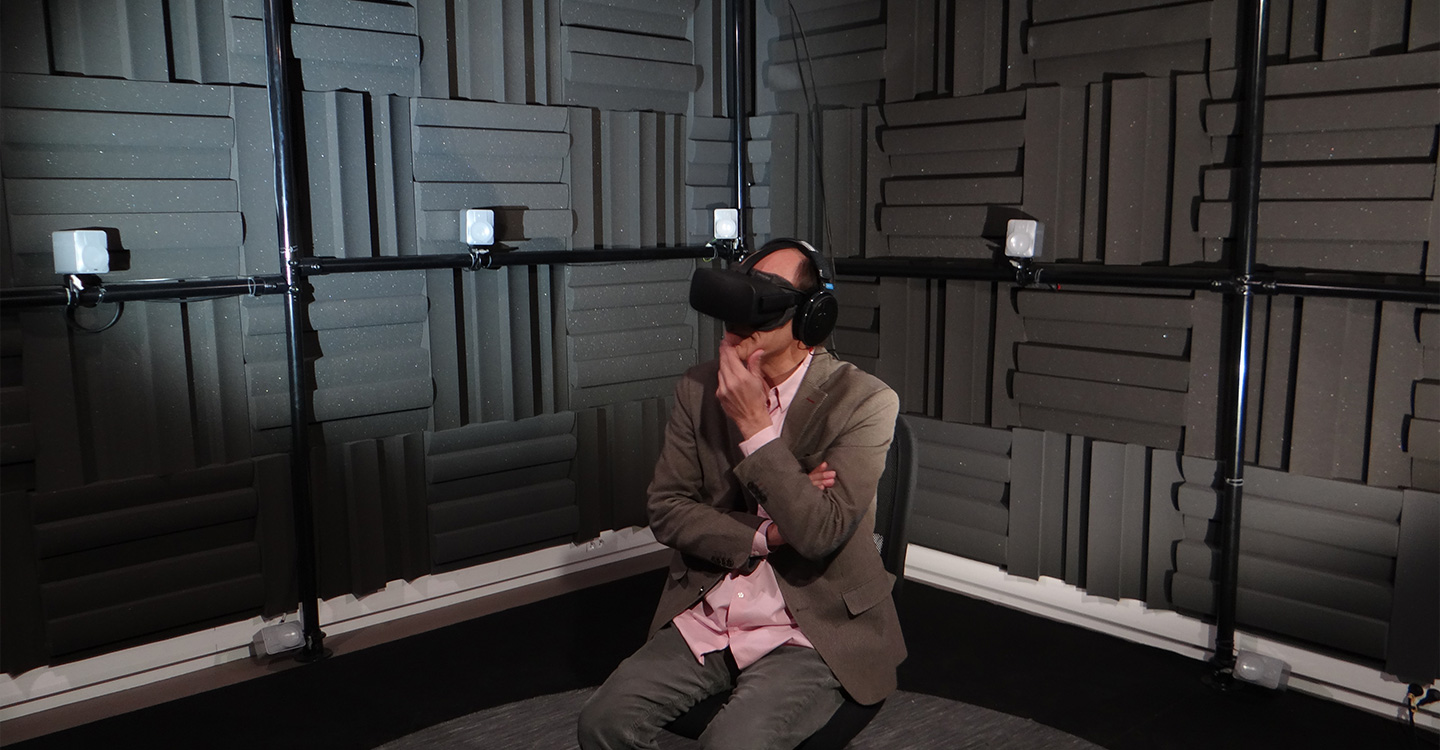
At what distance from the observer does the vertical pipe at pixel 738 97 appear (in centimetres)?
443

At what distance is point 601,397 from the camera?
4211 millimetres

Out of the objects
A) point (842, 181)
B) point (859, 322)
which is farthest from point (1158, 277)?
point (842, 181)

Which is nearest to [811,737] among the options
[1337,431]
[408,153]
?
[1337,431]

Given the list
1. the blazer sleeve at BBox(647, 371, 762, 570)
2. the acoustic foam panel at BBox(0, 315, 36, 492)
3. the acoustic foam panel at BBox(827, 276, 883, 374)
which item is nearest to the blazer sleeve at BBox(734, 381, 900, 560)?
the blazer sleeve at BBox(647, 371, 762, 570)

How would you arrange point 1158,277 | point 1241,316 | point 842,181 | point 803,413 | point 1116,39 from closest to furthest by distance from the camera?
point 803,413
point 1241,316
point 1158,277
point 1116,39
point 842,181

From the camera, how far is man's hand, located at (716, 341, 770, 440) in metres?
1.93

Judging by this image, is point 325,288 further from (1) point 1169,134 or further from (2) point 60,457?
(1) point 1169,134

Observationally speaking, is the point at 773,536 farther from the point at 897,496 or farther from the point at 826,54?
the point at 826,54

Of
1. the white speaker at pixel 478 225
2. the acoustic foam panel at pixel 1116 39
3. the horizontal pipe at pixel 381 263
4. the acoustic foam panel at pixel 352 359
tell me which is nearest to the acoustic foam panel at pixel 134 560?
the acoustic foam panel at pixel 352 359

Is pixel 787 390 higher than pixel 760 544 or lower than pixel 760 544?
higher

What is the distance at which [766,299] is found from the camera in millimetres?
1946

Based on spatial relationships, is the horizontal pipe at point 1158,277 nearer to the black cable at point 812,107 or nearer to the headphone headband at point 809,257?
the black cable at point 812,107

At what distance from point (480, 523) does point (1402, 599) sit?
306 cm

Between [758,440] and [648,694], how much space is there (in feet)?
1.72
